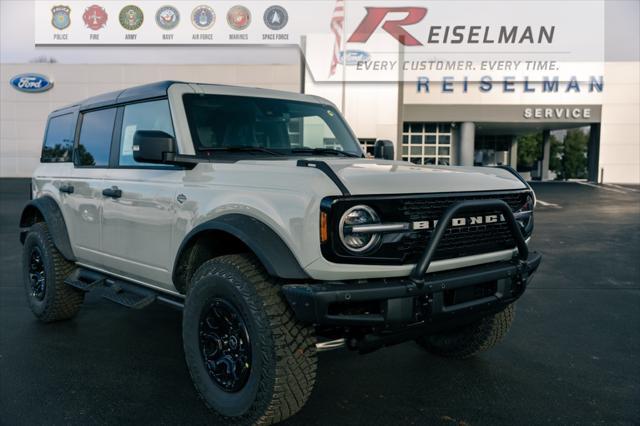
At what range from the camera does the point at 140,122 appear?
13.9 ft

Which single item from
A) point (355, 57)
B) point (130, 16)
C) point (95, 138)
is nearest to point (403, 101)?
point (355, 57)

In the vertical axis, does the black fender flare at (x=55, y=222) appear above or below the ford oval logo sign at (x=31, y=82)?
below

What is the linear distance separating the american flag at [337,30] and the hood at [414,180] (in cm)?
2783

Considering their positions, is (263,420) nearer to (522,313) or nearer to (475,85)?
(522,313)

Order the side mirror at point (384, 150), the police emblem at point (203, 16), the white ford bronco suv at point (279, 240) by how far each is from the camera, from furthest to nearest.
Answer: the police emblem at point (203, 16)
the side mirror at point (384, 150)
the white ford bronco suv at point (279, 240)

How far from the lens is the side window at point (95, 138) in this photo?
459 cm

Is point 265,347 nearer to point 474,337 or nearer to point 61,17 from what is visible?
point 474,337

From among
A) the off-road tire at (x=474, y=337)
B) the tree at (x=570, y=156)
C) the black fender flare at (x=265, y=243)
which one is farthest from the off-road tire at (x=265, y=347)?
the tree at (x=570, y=156)

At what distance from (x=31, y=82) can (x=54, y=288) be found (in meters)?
37.2

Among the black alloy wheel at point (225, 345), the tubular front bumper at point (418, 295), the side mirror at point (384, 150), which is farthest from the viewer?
the side mirror at point (384, 150)

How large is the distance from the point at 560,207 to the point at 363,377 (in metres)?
16.4

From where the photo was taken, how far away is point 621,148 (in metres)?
36.9

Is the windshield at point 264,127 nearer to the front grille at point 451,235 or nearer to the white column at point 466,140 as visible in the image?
the front grille at point 451,235

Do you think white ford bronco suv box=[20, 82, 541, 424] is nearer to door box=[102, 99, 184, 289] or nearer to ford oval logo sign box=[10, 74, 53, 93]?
door box=[102, 99, 184, 289]
